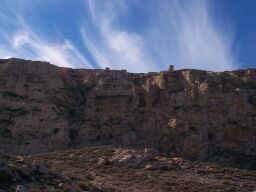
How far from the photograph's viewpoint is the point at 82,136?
3878 cm

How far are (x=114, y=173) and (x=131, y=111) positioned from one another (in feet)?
45.8

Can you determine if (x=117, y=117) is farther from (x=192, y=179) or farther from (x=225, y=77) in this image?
(x=192, y=179)

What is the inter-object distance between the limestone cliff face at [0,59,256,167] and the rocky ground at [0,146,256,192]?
21.4ft

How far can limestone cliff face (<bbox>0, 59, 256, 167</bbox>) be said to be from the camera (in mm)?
37469

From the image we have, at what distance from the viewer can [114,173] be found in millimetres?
26891

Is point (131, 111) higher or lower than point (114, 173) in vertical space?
higher

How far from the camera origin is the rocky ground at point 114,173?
19219 millimetres

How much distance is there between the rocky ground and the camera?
1922cm

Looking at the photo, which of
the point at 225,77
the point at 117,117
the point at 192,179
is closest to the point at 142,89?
the point at 117,117

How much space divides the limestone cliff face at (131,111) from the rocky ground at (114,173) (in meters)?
6.53

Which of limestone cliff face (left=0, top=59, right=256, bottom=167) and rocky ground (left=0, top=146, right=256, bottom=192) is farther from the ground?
limestone cliff face (left=0, top=59, right=256, bottom=167)

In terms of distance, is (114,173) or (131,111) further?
(131,111)

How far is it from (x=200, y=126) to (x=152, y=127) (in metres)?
3.36

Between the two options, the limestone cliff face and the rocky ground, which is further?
the limestone cliff face
